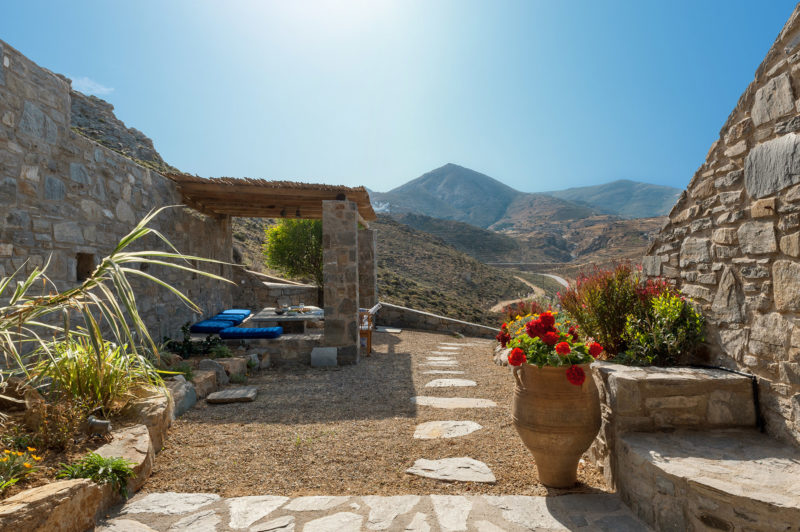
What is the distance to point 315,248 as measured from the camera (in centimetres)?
1296

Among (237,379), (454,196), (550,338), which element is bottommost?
(237,379)

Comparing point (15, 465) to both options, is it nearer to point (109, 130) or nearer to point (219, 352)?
point (219, 352)

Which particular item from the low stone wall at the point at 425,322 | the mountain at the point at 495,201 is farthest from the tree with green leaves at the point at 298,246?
the mountain at the point at 495,201

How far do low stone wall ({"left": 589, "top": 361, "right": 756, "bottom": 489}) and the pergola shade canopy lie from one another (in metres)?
4.63

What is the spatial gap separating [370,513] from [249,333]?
4670 millimetres

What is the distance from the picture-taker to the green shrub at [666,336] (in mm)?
3020

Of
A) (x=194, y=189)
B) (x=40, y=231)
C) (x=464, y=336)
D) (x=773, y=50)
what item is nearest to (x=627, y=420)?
(x=773, y=50)

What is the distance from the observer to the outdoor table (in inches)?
289

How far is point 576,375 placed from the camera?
7.77 ft

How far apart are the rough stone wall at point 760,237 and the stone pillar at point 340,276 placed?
4.37 meters

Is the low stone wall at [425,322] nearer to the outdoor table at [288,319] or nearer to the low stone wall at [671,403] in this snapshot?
the outdoor table at [288,319]

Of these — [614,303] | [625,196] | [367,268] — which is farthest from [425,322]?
[625,196]

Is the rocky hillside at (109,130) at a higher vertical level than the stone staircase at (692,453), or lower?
higher

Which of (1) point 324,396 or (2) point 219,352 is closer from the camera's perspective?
(1) point 324,396
